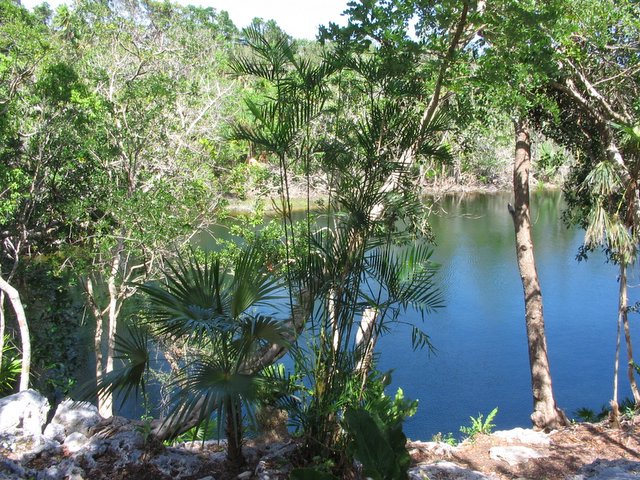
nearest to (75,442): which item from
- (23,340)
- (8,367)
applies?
(23,340)

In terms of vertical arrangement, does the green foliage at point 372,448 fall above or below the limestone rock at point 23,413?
above

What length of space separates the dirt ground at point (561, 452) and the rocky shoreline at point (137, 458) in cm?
1

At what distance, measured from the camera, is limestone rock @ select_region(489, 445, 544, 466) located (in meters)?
4.45

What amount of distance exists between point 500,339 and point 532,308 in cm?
642

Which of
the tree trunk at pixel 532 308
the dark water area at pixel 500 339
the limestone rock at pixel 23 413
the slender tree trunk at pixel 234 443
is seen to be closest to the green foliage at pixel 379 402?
the slender tree trunk at pixel 234 443

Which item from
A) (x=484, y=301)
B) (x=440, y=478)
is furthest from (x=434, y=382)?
(x=440, y=478)

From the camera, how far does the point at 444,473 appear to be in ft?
12.3

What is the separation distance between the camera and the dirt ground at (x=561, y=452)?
4.25 metres

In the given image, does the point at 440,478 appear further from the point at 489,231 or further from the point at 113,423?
the point at 489,231

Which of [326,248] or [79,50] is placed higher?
[79,50]

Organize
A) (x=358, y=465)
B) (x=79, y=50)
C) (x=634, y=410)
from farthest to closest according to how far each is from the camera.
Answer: (x=79, y=50), (x=634, y=410), (x=358, y=465)

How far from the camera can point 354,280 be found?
3486mm

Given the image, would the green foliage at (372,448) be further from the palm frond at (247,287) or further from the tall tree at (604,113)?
the tall tree at (604,113)

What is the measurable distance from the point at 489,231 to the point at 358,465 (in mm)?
17378
